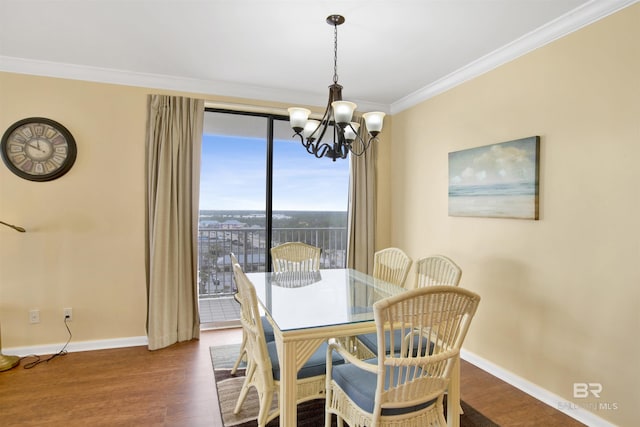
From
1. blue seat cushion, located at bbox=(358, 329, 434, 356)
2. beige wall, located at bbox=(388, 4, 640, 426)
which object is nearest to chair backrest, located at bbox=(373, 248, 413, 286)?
blue seat cushion, located at bbox=(358, 329, 434, 356)

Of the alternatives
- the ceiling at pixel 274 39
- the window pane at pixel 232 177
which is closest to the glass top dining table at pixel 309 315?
the window pane at pixel 232 177

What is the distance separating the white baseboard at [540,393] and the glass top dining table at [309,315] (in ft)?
3.19

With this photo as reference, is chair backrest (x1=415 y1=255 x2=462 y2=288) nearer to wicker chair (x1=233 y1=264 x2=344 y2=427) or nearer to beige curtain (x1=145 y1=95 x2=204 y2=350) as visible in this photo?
wicker chair (x1=233 y1=264 x2=344 y2=427)

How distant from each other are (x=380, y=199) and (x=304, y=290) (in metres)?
2.17

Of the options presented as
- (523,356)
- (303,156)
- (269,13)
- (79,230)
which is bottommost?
(523,356)

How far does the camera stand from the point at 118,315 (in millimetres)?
3385

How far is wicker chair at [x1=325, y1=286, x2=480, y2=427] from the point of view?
1.43m

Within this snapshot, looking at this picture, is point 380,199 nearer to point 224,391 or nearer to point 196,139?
point 196,139

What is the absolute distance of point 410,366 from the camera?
156 cm

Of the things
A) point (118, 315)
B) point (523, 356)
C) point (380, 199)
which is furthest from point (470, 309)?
point (118, 315)

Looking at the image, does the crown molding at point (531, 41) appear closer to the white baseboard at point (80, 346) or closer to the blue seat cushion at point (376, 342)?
the blue seat cushion at point (376, 342)

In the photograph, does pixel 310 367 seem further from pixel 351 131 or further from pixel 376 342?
pixel 351 131

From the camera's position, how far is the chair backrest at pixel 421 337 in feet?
4.65

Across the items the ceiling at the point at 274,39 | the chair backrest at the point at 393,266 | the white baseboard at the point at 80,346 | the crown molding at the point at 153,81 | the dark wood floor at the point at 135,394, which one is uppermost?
the ceiling at the point at 274,39
